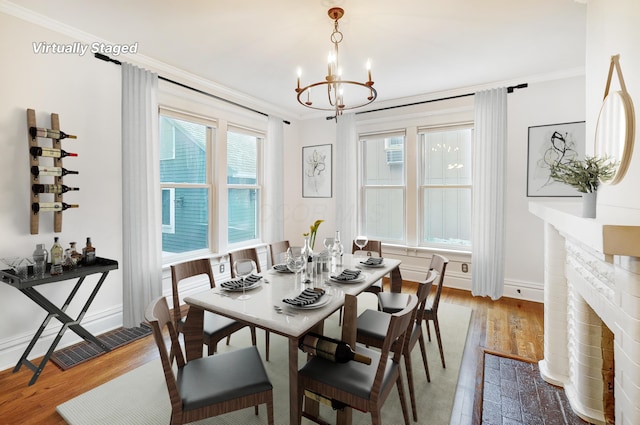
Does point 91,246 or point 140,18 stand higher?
point 140,18

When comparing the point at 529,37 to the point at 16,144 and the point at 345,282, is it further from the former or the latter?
A: the point at 16,144

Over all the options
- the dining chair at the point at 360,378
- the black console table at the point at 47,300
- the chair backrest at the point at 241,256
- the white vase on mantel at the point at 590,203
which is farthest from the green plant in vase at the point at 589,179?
the black console table at the point at 47,300

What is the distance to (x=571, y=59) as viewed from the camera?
3.16 metres

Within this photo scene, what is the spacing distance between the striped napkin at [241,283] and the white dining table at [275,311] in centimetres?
4

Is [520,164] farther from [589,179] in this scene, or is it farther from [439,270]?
[439,270]

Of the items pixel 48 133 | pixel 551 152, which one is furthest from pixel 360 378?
pixel 551 152

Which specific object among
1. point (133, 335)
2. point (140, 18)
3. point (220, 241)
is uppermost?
point (140, 18)

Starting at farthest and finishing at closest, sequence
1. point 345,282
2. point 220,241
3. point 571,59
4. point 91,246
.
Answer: point 220,241
point 571,59
point 91,246
point 345,282

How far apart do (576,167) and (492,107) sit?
7.54 feet

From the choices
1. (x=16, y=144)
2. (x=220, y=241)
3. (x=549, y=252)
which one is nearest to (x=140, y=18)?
(x=16, y=144)

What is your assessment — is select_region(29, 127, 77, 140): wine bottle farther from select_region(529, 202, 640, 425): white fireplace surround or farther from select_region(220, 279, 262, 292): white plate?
select_region(529, 202, 640, 425): white fireplace surround

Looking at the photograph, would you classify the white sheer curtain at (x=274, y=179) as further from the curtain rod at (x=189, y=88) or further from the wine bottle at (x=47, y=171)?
the wine bottle at (x=47, y=171)

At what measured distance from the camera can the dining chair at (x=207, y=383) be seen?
128cm

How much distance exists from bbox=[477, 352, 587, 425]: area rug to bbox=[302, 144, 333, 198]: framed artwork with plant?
3.42 m
